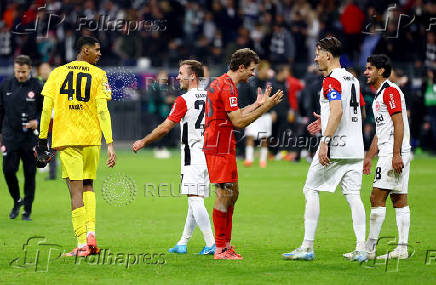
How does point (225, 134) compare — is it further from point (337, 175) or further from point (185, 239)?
point (185, 239)

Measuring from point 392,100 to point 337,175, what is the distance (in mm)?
1025

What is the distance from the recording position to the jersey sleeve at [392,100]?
9.05 metres

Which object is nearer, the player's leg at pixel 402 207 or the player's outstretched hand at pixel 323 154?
the player's outstretched hand at pixel 323 154

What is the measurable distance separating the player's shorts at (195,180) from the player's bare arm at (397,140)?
7.08 ft

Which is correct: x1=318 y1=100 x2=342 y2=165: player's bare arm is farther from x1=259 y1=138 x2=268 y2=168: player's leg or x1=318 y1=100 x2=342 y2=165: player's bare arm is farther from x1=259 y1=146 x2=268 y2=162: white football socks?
x1=259 y1=146 x2=268 y2=162: white football socks

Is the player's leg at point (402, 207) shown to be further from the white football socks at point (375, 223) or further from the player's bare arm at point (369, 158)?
the player's bare arm at point (369, 158)

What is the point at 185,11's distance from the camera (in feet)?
99.1

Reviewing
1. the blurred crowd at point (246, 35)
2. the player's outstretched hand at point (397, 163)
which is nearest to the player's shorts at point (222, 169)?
the player's outstretched hand at point (397, 163)

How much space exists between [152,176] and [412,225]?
344 inches

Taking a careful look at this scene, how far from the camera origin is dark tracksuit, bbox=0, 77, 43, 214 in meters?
13.0

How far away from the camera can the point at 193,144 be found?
382 inches

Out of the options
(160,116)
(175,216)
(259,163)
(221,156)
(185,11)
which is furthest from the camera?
(185,11)

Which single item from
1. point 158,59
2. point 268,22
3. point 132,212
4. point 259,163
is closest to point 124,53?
point 158,59

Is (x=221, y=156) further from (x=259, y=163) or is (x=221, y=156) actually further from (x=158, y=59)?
(x=158, y=59)
